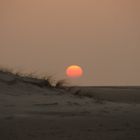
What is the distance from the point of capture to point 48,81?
7152 millimetres

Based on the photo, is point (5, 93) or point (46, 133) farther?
point (5, 93)

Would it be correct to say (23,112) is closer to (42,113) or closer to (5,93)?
(42,113)

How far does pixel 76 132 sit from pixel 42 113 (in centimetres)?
80

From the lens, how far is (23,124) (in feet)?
10.7

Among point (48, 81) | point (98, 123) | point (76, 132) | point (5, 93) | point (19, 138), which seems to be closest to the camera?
point (19, 138)

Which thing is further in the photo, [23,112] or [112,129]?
[23,112]

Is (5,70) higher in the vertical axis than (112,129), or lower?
higher

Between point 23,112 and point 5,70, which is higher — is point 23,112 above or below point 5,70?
below

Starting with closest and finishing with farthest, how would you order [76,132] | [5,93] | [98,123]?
1. [76,132]
2. [98,123]
3. [5,93]

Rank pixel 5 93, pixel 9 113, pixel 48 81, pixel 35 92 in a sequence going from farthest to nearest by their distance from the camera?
pixel 48 81 → pixel 35 92 → pixel 5 93 → pixel 9 113

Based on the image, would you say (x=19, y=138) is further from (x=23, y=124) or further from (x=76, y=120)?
(x=76, y=120)

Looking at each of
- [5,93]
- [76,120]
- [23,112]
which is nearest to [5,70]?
[5,93]

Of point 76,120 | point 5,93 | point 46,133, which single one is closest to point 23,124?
point 46,133

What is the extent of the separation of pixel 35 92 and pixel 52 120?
3229 millimetres
